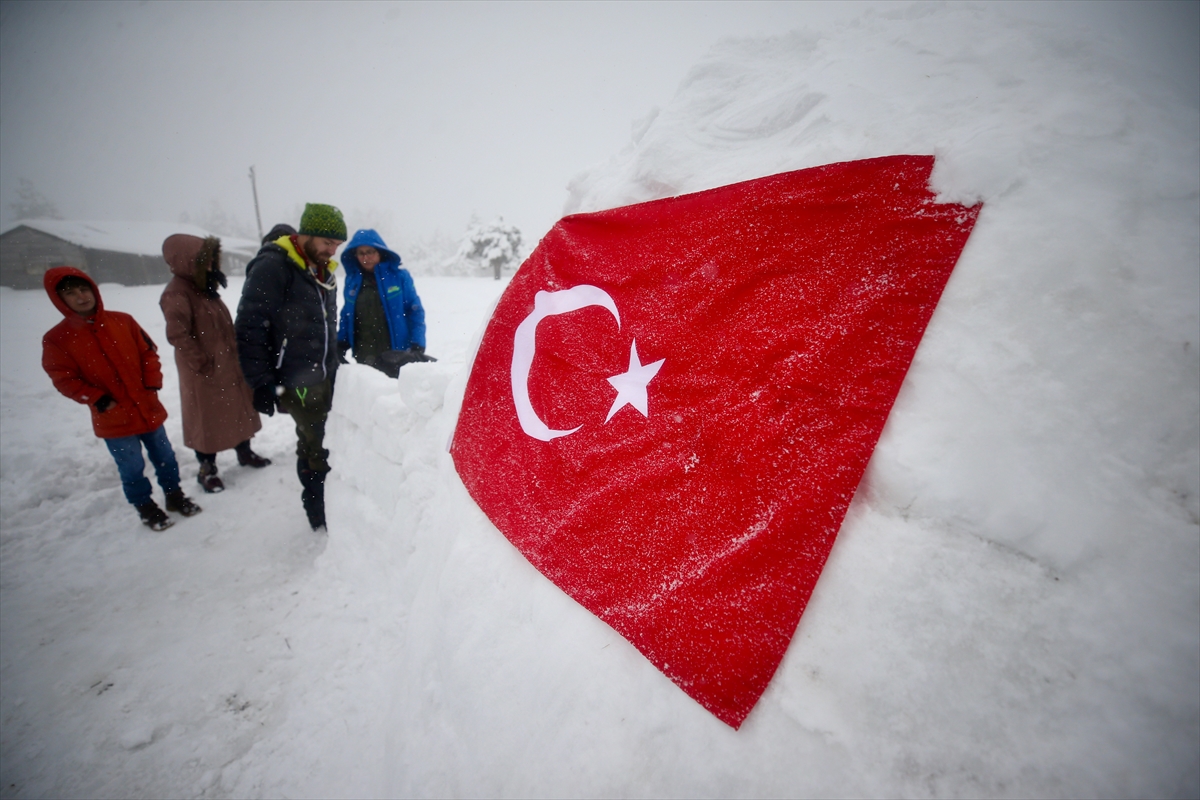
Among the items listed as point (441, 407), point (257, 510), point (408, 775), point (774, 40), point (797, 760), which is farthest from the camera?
point (257, 510)

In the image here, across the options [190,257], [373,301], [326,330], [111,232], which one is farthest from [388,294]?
[111,232]

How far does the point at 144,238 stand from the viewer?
2239 centimetres

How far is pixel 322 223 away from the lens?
2.75 metres

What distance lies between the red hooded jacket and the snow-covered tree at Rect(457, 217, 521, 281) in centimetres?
2496

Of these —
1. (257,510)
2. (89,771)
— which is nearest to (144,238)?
(257,510)

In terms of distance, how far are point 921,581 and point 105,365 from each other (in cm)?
476

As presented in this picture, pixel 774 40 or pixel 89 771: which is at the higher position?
pixel 774 40

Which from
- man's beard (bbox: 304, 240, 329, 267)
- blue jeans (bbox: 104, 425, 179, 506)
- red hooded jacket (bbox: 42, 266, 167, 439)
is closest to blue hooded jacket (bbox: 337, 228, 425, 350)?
man's beard (bbox: 304, 240, 329, 267)

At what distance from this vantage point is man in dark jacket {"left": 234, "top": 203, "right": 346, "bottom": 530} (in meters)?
2.59

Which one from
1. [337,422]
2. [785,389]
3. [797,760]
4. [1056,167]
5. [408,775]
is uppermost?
[1056,167]

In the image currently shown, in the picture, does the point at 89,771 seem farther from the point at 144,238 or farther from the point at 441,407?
the point at 144,238

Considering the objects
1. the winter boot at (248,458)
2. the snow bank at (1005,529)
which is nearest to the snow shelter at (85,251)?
the winter boot at (248,458)

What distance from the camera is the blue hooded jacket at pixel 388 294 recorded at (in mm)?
A: 3352

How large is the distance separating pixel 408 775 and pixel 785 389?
1942mm
